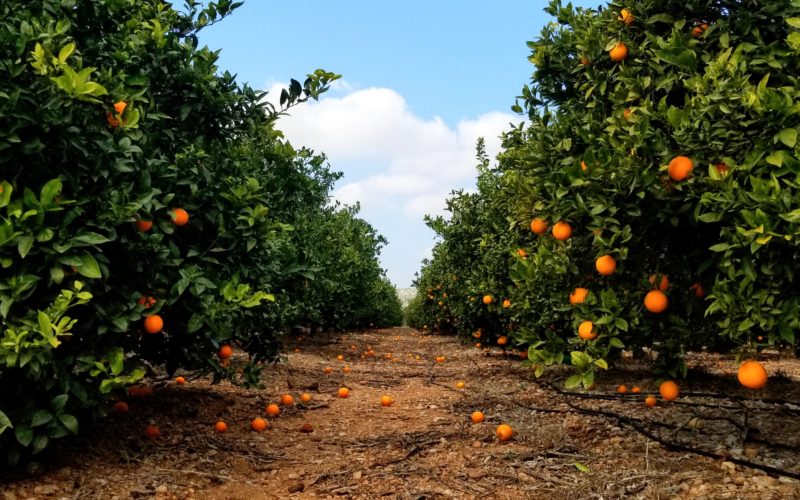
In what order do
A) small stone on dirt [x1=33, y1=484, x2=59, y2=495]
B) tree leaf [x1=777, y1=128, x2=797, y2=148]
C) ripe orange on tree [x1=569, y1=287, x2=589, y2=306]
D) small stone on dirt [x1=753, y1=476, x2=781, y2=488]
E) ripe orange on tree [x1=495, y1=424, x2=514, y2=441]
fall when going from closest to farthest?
tree leaf [x1=777, y1=128, x2=797, y2=148] → small stone on dirt [x1=33, y1=484, x2=59, y2=495] → small stone on dirt [x1=753, y1=476, x2=781, y2=488] → ripe orange on tree [x1=569, y1=287, x2=589, y2=306] → ripe orange on tree [x1=495, y1=424, x2=514, y2=441]

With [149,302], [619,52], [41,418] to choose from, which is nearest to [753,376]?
[619,52]

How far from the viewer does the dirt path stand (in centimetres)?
383

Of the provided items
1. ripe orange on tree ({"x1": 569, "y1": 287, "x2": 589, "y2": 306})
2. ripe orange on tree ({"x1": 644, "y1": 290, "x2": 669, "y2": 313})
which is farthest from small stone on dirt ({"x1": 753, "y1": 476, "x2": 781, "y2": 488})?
ripe orange on tree ({"x1": 569, "y1": 287, "x2": 589, "y2": 306})

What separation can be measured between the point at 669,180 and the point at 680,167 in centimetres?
16

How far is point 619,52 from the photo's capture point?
434 cm

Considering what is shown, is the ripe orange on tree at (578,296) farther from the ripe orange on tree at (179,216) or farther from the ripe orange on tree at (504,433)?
the ripe orange on tree at (179,216)

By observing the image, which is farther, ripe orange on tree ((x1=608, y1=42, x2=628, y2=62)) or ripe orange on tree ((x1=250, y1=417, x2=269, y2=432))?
ripe orange on tree ((x1=250, y1=417, x2=269, y2=432))

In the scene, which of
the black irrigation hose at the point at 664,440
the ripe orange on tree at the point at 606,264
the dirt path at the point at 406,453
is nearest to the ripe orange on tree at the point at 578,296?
the ripe orange on tree at the point at 606,264

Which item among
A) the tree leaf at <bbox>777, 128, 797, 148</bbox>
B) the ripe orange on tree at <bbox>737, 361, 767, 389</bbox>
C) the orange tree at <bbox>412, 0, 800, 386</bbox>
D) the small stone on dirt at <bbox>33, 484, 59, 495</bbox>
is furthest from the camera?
the small stone on dirt at <bbox>33, 484, 59, 495</bbox>

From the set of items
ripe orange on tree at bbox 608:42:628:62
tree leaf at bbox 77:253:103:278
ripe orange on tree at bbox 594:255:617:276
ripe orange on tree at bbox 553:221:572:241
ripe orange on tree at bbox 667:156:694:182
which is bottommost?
tree leaf at bbox 77:253:103:278

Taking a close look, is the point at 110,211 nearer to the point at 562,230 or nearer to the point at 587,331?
the point at 562,230

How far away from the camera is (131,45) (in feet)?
14.8

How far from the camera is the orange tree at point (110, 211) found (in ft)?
10.8

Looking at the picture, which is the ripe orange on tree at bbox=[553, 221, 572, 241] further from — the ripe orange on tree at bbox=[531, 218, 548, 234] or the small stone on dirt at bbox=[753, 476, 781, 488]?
the small stone on dirt at bbox=[753, 476, 781, 488]
